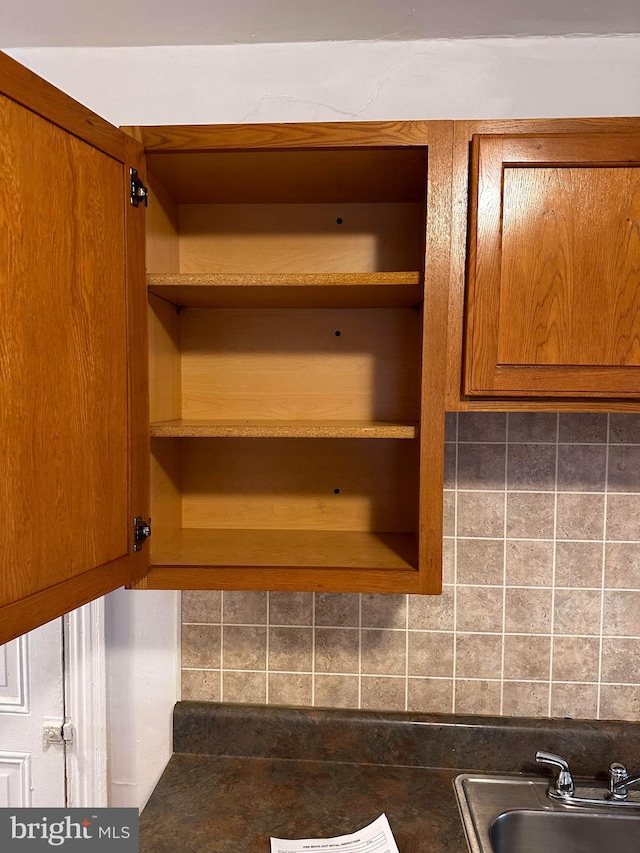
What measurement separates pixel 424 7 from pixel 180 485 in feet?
3.84

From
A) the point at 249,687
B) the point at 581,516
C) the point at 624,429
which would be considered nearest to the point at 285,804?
the point at 249,687

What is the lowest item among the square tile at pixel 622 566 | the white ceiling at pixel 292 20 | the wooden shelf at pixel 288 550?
the square tile at pixel 622 566

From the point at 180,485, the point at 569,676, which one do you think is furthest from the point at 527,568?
the point at 180,485

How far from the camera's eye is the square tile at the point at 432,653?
1367mm

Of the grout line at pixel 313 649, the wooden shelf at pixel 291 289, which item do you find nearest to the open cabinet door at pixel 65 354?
the wooden shelf at pixel 291 289

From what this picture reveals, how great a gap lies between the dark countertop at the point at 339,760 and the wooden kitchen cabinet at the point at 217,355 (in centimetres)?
47

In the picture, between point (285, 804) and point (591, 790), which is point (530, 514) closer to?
point (591, 790)

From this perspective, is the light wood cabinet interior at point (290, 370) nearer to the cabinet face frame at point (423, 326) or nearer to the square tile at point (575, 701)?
the cabinet face frame at point (423, 326)

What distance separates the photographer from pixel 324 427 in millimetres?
1069

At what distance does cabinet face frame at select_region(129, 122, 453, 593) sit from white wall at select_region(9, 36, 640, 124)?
1.14ft

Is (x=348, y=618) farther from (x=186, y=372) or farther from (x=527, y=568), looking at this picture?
(x=186, y=372)

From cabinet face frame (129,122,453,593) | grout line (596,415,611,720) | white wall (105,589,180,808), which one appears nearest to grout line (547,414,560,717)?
grout line (596,415,611,720)

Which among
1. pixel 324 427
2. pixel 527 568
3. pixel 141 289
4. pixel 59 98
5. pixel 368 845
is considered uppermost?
pixel 59 98

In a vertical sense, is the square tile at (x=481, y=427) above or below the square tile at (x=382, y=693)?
above
